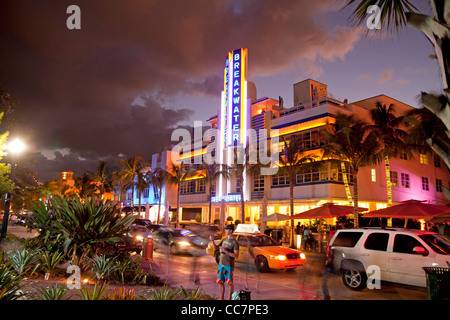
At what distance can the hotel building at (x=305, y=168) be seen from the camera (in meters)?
30.1

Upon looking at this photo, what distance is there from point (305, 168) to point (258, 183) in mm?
9889

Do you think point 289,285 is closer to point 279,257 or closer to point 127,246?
point 279,257

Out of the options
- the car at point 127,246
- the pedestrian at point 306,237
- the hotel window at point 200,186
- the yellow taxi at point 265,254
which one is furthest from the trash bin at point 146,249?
the hotel window at point 200,186

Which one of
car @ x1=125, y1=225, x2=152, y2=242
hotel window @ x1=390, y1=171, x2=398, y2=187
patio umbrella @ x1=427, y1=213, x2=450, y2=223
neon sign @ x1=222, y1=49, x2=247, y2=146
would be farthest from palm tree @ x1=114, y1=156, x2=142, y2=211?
patio umbrella @ x1=427, y1=213, x2=450, y2=223

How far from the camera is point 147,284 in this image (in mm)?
8812

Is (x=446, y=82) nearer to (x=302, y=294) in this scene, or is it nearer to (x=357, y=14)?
(x=357, y=14)

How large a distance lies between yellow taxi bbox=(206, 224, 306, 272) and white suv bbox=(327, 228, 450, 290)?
2.20m

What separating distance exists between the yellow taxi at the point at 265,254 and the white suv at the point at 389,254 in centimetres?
220

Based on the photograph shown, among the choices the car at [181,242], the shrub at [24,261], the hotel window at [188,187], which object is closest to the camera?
the shrub at [24,261]

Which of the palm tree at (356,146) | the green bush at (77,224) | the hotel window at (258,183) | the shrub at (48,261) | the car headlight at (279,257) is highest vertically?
the palm tree at (356,146)

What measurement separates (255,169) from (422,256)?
23.2 metres

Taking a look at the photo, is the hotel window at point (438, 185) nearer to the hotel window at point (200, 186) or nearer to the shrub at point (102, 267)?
the hotel window at point (200, 186)

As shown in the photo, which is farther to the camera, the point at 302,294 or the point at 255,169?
the point at 255,169
